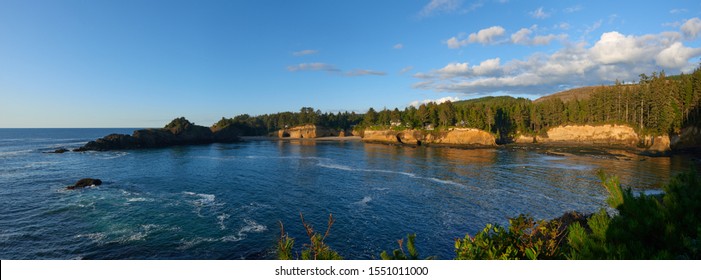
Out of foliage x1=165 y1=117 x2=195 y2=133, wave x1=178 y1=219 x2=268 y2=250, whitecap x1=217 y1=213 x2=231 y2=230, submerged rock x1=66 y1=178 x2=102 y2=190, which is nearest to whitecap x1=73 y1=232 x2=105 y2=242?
wave x1=178 y1=219 x2=268 y2=250

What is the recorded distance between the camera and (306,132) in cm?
19050

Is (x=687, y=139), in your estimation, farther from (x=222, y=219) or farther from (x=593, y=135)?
(x=222, y=219)

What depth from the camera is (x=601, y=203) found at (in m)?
39.6

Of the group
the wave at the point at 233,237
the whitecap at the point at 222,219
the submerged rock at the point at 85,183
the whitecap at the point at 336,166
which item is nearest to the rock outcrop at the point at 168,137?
the submerged rock at the point at 85,183

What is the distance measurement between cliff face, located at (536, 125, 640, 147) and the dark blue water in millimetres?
34874

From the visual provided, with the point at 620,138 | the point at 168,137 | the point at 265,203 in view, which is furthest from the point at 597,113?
the point at 168,137

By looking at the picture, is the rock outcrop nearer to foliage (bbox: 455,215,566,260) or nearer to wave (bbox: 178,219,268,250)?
wave (bbox: 178,219,268,250)

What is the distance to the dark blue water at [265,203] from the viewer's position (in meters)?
27.2

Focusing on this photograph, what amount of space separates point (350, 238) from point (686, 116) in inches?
3967

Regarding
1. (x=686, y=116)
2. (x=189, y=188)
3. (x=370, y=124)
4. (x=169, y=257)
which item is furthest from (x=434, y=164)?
(x=370, y=124)

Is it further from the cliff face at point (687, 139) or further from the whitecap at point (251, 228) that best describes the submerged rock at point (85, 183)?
the cliff face at point (687, 139)

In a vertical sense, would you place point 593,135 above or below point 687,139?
above

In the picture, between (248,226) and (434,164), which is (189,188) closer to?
(248,226)

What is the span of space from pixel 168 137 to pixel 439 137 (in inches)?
4056
